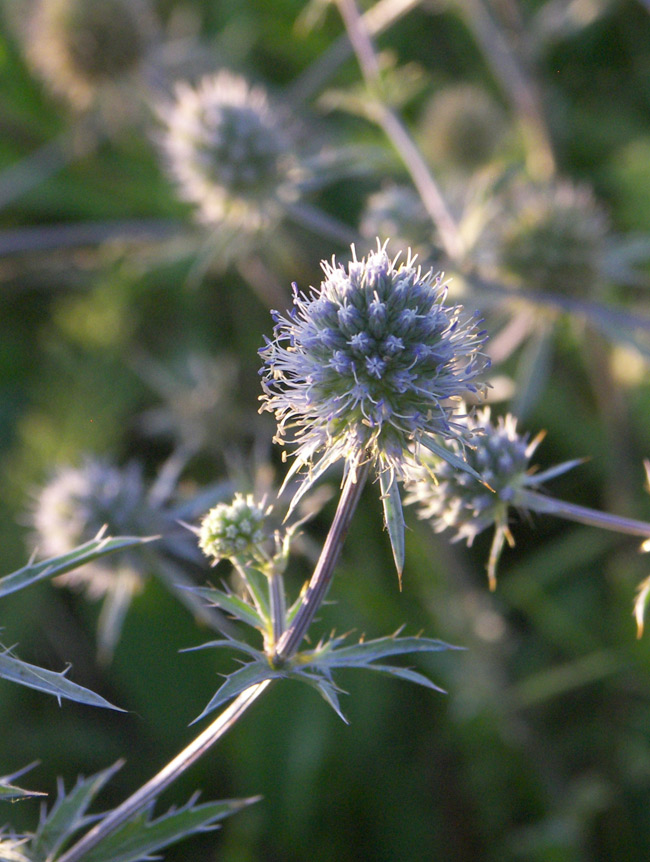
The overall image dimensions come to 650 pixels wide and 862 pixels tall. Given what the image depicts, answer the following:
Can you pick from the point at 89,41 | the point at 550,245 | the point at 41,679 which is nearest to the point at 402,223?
the point at 550,245

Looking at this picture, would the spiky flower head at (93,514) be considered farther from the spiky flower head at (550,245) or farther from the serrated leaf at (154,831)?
the spiky flower head at (550,245)

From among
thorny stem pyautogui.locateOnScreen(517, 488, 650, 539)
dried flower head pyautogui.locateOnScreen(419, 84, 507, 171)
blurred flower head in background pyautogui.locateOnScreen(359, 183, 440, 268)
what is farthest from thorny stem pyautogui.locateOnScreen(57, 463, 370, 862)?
dried flower head pyautogui.locateOnScreen(419, 84, 507, 171)

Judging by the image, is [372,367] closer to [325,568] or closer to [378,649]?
[325,568]

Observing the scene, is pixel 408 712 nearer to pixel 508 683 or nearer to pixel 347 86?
pixel 508 683

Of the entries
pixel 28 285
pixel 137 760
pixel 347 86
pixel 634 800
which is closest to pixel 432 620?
pixel 634 800

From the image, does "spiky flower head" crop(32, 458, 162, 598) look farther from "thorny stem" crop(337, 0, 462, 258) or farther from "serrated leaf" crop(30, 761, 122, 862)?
"thorny stem" crop(337, 0, 462, 258)
